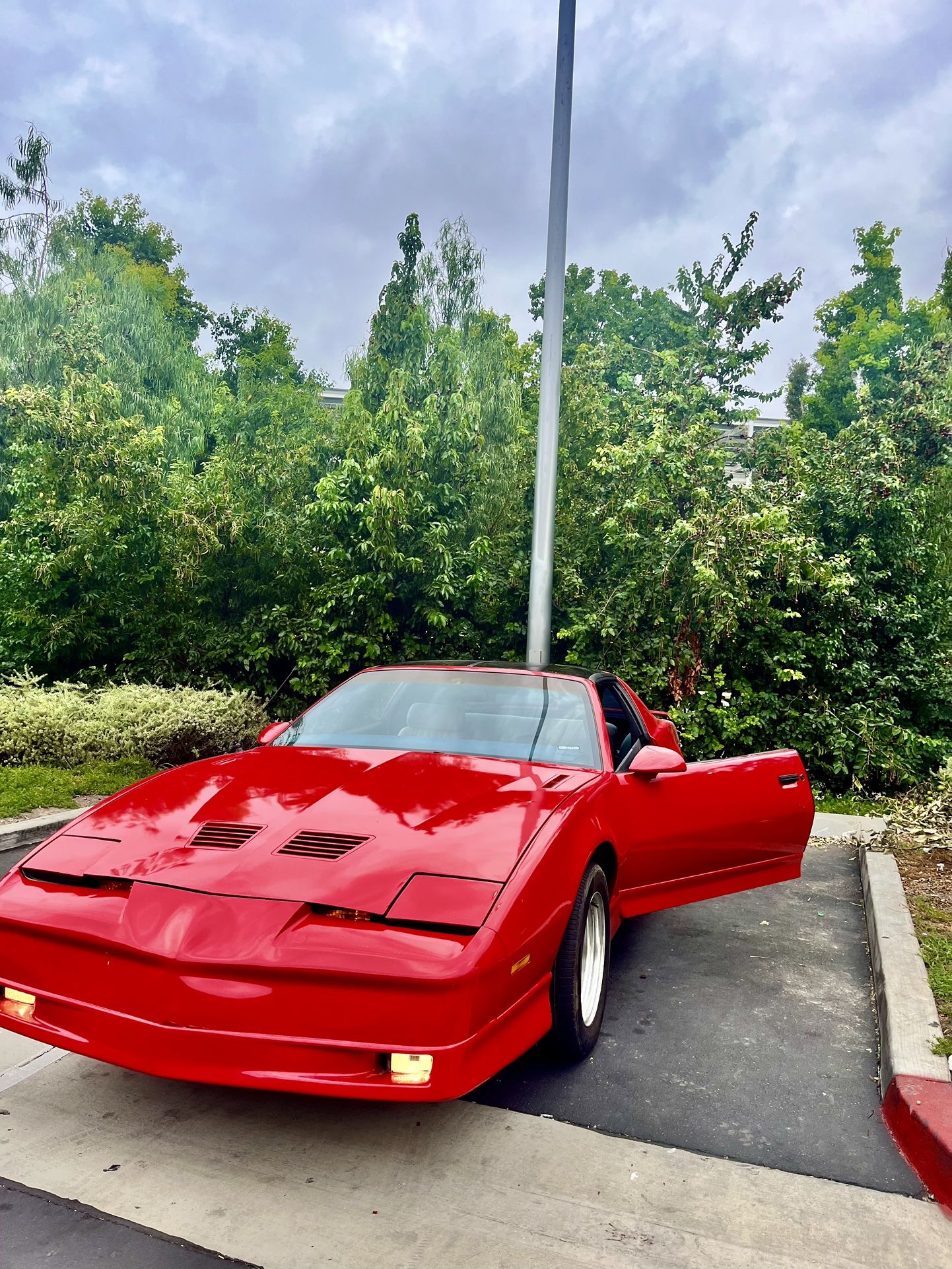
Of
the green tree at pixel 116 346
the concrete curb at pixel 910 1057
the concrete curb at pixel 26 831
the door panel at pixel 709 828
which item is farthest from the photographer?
the green tree at pixel 116 346

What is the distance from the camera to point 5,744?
8.59m

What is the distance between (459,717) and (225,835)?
152 cm

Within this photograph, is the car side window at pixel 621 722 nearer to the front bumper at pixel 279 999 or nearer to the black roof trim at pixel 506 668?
the black roof trim at pixel 506 668

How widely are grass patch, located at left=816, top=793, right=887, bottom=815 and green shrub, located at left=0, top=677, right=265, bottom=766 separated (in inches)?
216

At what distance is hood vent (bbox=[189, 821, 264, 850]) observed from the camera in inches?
124

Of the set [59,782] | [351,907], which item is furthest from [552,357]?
[351,907]

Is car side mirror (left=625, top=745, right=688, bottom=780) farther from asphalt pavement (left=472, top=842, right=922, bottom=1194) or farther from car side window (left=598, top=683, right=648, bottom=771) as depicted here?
asphalt pavement (left=472, top=842, right=922, bottom=1194)

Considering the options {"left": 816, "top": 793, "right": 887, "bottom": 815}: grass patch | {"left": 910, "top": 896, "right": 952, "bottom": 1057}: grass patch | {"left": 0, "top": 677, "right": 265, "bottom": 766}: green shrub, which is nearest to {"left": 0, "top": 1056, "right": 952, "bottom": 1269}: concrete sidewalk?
{"left": 910, "top": 896, "right": 952, "bottom": 1057}: grass patch

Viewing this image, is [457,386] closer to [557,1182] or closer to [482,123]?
[482,123]

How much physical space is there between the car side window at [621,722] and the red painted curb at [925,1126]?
6.08ft

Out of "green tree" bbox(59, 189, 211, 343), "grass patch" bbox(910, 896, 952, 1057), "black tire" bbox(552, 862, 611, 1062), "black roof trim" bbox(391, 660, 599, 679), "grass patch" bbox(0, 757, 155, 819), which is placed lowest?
"grass patch" bbox(0, 757, 155, 819)

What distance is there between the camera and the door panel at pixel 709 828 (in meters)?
4.25

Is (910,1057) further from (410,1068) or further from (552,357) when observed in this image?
(552,357)

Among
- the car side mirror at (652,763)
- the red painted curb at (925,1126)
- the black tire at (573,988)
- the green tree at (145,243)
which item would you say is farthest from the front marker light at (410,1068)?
the green tree at (145,243)
